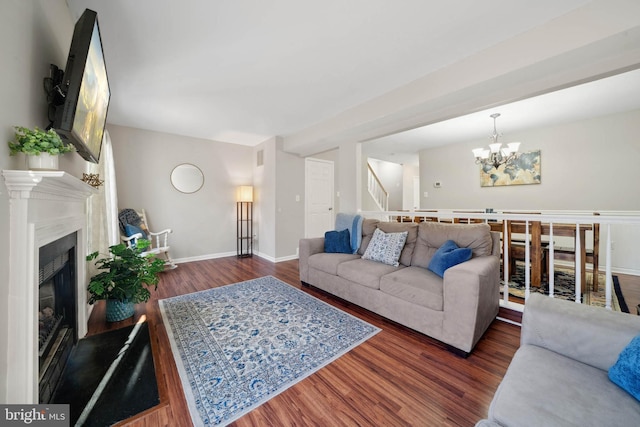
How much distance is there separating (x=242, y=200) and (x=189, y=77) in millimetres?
2609

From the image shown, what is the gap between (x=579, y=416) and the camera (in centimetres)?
71

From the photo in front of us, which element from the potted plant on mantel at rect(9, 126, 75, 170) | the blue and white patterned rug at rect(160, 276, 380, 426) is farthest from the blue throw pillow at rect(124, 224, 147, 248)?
the potted plant on mantel at rect(9, 126, 75, 170)

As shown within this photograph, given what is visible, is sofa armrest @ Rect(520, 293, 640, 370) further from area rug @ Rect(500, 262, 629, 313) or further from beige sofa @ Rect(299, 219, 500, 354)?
area rug @ Rect(500, 262, 629, 313)

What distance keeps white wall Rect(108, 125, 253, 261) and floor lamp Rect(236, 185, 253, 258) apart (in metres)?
0.12

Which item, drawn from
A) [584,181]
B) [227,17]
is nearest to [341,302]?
[227,17]

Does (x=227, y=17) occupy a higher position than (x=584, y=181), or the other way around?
(x=227, y=17)

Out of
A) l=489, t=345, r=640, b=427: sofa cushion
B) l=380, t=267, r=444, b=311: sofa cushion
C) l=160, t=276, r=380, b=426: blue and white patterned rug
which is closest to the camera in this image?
l=489, t=345, r=640, b=427: sofa cushion

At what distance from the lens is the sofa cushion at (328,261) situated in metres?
2.67

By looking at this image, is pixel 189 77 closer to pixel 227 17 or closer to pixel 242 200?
pixel 227 17

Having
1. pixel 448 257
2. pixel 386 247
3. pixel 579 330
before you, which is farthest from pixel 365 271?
pixel 579 330

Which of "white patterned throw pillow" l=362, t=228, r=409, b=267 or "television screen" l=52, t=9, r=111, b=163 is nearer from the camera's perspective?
"television screen" l=52, t=9, r=111, b=163

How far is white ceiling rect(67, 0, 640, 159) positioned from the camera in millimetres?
1627

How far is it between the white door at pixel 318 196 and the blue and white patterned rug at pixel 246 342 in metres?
2.36

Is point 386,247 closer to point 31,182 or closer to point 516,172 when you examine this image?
point 31,182
